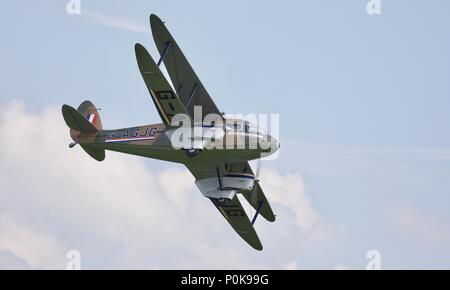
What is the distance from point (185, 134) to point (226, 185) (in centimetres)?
470

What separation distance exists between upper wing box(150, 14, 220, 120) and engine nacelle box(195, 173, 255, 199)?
4082 mm

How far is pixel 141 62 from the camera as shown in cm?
A: 4538

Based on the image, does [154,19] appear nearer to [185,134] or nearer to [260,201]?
[185,134]

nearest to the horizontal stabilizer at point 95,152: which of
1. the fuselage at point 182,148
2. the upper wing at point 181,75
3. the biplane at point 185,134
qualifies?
the biplane at point 185,134

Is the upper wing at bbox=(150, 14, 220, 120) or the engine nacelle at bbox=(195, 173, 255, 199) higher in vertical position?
the upper wing at bbox=(150, 14, 220, 120)

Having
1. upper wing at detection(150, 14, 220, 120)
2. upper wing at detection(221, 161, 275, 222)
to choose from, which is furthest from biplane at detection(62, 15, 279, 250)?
upper wing at detection(221, 161, 275, 222)

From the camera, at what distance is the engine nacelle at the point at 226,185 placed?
164ft

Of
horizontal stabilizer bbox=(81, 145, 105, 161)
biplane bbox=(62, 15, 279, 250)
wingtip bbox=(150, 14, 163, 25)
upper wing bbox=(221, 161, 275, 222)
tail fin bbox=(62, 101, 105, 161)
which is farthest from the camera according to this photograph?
upper wing bbox=(221, 161, 275, 222)

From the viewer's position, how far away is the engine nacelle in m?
50.1

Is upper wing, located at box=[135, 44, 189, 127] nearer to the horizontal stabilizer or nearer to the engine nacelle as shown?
the engine nacelle

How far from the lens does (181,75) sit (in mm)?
48969

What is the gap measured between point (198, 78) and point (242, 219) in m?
9.71
